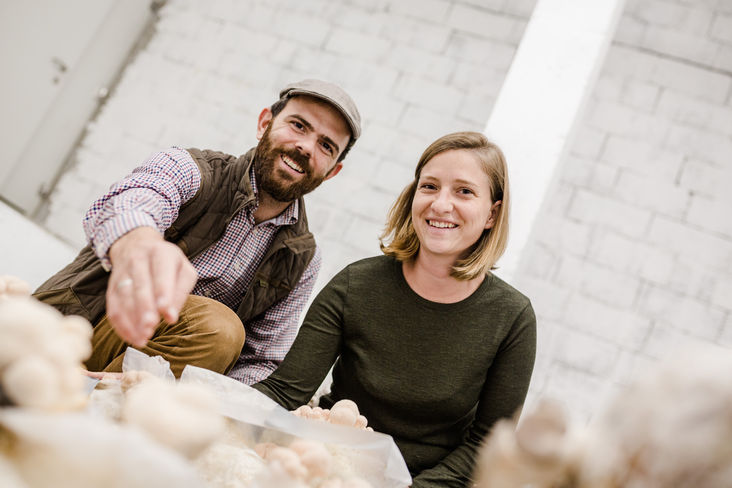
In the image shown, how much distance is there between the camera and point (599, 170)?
2.64 metres

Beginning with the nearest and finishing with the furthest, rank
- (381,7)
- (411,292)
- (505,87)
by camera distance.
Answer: (411,292), (505,87), (381,7)

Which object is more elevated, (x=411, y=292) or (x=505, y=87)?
(x=505, y=87)

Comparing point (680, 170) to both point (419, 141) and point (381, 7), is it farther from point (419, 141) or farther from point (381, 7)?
point (381, 7)

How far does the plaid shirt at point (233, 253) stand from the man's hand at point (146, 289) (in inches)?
17.1

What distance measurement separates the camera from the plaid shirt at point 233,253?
1.21 meters

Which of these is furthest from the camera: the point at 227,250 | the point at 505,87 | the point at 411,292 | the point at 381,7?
the point at 381,7

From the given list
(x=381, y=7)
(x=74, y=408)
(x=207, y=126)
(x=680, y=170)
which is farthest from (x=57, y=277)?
(x=680, y=170)

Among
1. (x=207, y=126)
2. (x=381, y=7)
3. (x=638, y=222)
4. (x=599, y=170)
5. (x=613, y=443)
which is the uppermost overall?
(x=381, y=7)

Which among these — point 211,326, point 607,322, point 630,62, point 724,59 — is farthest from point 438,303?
point 724,59

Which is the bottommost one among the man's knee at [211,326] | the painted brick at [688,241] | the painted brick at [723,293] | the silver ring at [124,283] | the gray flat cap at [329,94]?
the man's knee at [211,326]

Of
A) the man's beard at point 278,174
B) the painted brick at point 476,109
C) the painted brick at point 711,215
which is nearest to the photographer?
the man's beard at point 278,174

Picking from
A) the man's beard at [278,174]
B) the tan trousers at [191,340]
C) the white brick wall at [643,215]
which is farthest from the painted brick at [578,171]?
the tan trousers at [191,340]

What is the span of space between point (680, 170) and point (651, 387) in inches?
105

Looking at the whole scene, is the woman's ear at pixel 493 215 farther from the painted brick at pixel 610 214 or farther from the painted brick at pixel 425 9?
the painted brick at pixel 425 9
